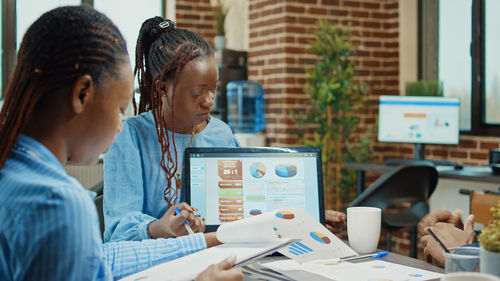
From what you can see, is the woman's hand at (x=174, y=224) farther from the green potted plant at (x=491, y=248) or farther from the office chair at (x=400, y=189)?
the office chair at (x=400, y=189)

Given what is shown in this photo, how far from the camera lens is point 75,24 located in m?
0.87

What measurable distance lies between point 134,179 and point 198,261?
1.72 feet

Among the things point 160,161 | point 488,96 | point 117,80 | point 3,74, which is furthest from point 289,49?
point 117,80

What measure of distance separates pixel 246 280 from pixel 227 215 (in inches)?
12.8

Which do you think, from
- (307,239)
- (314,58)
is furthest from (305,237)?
(314,58)

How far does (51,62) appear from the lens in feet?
2.78

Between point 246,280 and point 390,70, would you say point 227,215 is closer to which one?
point 246,280

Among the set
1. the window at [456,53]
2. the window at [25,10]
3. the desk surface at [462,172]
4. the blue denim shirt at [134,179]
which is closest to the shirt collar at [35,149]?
the blue denim shirt at [134,179]

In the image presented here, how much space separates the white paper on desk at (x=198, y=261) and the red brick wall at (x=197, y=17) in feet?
14.6

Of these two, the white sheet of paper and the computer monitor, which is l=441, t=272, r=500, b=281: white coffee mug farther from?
the computer monitor

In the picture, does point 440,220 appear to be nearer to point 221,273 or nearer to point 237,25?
point 221,273

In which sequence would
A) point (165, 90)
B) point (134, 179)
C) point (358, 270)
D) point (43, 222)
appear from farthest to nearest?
point (165, 90) → point (134, 179) → point (358, 270) → point (43, 222)

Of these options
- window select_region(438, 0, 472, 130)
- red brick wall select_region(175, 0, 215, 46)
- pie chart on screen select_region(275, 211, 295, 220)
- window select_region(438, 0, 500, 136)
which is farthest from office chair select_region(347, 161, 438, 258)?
red brick wall select_region(175, 0, 215, 46)

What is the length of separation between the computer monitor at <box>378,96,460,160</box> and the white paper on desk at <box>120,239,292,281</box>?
10.4 feet
